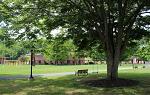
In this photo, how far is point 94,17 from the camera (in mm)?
26312

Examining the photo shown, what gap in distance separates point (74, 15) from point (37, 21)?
11.4 ft

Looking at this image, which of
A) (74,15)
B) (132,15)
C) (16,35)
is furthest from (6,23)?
(132,15)

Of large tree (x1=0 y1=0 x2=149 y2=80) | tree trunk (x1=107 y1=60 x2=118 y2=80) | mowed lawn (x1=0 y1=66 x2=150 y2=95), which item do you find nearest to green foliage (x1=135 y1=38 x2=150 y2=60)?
large tree (x1=0 y1=0 x2=149 y2=80)

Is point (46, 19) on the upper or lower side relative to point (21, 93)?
upper

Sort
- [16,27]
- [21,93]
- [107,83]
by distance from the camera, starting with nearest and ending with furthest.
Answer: [21,93], [107,83], [16,27]

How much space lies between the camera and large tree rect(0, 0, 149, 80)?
25500mm

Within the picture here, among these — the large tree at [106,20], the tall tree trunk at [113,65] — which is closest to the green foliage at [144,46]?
the large tree at [106,20]

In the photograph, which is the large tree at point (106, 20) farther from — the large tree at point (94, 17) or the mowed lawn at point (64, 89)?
the mowed lawn at point (64, 89)

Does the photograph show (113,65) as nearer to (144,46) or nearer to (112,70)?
(112,70)

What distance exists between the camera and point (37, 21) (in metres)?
27.4

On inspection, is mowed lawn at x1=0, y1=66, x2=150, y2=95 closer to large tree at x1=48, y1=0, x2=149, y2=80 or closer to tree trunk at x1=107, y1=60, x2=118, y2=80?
tree trunk at x1=107, y1=60, x2=118, y2=80

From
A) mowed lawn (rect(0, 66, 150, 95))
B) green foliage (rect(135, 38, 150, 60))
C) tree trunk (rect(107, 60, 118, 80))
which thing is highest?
green foliage (rect(135, 38, 150, 60))

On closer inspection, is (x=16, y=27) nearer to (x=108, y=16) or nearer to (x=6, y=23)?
(x=6, y=23)

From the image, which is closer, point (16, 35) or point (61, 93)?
point (61, 93)
